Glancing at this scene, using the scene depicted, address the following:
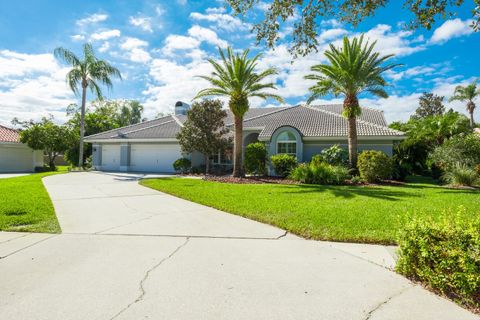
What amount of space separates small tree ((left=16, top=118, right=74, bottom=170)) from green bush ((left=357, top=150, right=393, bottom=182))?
28.3 metres

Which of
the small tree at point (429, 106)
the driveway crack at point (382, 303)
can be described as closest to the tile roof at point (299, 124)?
the driveway crack at point (382, 303)

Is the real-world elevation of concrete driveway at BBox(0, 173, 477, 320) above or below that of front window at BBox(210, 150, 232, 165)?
below

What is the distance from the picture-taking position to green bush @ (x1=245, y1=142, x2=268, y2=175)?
20016mm

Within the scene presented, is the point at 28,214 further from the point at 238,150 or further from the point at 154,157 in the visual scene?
the point at 154,157

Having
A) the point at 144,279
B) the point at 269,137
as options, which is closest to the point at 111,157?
the point at 269,137

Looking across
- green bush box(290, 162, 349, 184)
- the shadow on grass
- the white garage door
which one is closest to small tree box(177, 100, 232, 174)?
green bush box(290, 162, 349, 184)

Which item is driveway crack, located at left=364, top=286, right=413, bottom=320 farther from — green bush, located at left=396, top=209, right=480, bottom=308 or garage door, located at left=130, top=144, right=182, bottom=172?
garage door, located at left=130, top=144, right=182, bottom=172

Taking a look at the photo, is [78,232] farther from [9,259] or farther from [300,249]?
[300,249]

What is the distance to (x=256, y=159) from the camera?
20000 millimetres

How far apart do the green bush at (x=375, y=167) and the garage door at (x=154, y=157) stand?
14960 mm

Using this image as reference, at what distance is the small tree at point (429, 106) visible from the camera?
55.9 m

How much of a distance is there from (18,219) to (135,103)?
163 ft

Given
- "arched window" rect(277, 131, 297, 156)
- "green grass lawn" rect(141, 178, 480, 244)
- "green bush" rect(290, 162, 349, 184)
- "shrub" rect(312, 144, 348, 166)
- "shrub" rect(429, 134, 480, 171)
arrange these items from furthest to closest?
"arched window" rect(277, 131, 297, 156), "shrub" rect(312, 144, 348, 166), "shrub" rect(429, 134, 480, 171), "green bush" rect(290, 162, 349, 184), "green grass lawn" rect(141, 178, 480, 244)

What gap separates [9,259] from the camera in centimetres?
470
